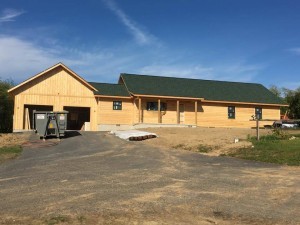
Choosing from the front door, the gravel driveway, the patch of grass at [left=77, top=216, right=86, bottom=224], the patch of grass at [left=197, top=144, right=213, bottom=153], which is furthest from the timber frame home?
the patch of grass at [left=77, top=216, right=86, bottom=224]

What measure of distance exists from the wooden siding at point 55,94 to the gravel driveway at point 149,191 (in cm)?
1787

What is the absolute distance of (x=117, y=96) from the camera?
113 feet

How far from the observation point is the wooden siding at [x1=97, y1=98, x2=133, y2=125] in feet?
113

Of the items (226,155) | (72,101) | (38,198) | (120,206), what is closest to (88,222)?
(120,206)

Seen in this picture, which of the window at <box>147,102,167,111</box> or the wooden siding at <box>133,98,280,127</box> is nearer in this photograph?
the wooden siding at <box>133,98,280,127</box>

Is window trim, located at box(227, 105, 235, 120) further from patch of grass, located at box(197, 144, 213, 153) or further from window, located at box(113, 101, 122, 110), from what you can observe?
patch of grass, located at box(197, 144, 213, 153)

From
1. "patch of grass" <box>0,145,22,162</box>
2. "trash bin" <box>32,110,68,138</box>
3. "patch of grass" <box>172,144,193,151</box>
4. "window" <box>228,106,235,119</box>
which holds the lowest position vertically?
"patch of grass" <box>0,145,22,162</box>

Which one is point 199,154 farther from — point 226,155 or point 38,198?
point 38,198

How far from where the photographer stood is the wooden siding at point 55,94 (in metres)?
31.4

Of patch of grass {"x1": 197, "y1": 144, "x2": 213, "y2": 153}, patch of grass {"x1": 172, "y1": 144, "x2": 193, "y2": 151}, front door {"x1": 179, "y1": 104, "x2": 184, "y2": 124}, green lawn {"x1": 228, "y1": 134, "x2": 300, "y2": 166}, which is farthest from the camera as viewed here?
front door {"x1": 179, "y1": 104, "x2": 184, "y2": 124}

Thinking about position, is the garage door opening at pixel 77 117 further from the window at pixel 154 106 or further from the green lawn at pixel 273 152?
the green lawn at pixel 273 152

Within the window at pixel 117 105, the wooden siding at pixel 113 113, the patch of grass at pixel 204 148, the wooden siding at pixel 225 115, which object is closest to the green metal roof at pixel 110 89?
the wooden siding at pixel 113 113

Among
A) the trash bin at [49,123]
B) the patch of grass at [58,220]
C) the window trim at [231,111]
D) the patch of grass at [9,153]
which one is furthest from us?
the window trim at [231,111]

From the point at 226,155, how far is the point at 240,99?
79.7ft
